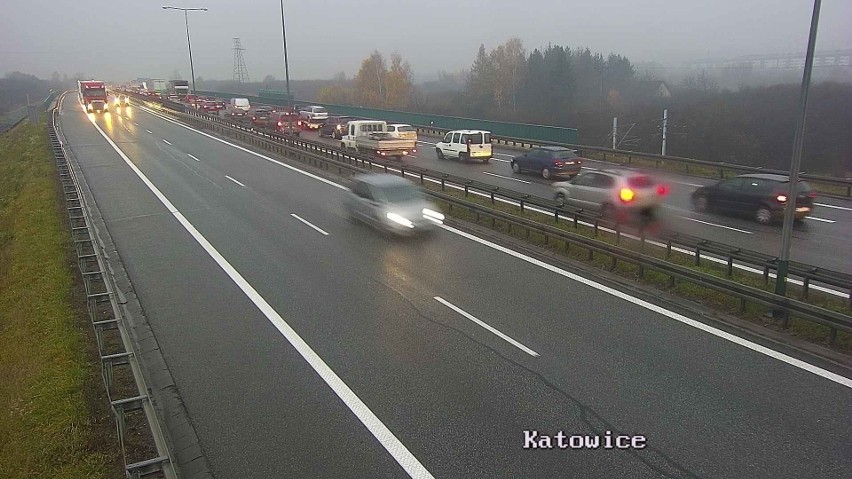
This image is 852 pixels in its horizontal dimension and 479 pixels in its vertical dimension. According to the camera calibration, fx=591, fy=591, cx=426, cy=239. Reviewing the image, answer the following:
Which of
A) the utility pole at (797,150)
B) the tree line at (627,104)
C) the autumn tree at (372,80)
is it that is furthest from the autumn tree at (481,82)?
the utility pole at (797,150)

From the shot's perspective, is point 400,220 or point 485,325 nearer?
point 485,325

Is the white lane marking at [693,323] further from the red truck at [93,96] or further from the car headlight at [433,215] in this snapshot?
the red truck at [93,96]

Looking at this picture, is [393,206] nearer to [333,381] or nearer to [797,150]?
[333,381]

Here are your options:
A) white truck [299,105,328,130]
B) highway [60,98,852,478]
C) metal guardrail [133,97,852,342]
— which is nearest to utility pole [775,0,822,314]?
metal guardrail [133,97,852,342]

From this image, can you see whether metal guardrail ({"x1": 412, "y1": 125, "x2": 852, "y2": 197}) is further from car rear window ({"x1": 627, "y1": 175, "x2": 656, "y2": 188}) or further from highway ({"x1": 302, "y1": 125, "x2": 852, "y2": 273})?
car rear window ({"x1": 627, "y1": 175, "x2": 656, "y2": 188})

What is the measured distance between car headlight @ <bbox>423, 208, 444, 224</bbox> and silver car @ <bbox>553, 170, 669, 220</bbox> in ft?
16.2

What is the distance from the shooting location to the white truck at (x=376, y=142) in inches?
1289

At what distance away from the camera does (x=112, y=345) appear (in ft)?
32.3

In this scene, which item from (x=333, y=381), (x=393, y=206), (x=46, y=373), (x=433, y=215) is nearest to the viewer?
(x=333, y=381)

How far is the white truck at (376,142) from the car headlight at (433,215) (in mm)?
15860

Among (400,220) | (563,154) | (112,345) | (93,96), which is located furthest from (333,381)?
(93,96)

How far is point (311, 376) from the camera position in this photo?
8711 millimetres

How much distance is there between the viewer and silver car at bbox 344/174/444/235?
1675cm

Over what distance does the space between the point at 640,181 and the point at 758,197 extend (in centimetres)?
370
